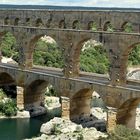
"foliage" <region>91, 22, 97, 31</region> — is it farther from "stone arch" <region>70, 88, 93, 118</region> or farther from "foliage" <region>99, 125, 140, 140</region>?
"foliage" <region>99, 125, 140, 140</region>

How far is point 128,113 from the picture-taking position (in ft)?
100

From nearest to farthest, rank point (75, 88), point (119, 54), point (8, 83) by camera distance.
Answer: point (119, 54) < point (75, 88) < point (8, 83)

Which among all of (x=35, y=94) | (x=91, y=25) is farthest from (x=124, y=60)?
(x=35, y=94)

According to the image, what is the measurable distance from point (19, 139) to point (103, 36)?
9.40m

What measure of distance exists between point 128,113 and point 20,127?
8.71 m

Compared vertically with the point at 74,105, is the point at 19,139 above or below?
below

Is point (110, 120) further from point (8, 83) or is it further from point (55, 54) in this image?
point (55, 54)

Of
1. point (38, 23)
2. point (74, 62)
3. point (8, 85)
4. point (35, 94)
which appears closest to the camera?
point (74, 62)

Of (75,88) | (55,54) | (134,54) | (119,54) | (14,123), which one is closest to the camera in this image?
(119,54)

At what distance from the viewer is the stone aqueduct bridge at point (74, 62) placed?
95.8 ft

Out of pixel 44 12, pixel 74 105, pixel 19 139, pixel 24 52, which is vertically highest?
pixel 44 12

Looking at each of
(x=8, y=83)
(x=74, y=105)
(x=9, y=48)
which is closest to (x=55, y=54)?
(x=9, y=48)

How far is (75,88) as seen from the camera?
3206cm

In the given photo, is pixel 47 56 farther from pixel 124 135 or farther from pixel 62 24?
pixel 124 135
